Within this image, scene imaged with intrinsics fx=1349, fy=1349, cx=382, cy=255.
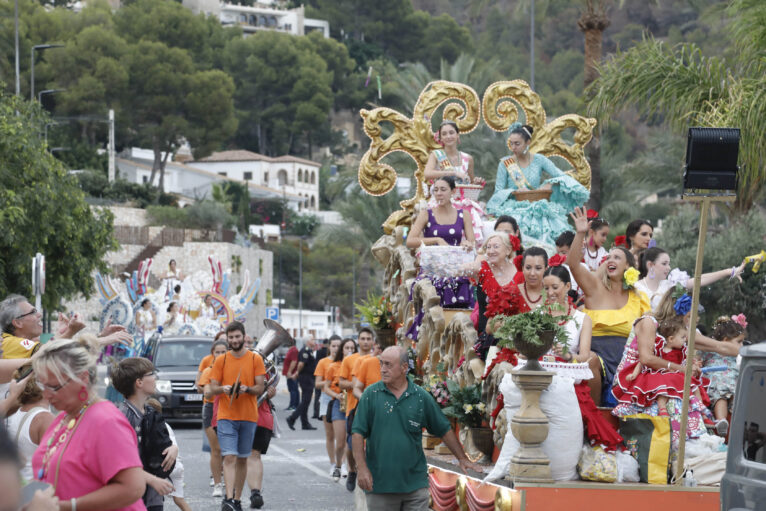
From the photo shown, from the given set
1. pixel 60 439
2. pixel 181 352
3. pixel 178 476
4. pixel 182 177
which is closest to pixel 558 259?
pixel 178 476

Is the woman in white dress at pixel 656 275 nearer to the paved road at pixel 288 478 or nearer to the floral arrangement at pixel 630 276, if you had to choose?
the floral arrangement at pixel 630 276

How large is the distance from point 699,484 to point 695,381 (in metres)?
0.98

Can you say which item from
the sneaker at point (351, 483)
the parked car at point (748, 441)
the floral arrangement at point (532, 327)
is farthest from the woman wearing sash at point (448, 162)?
the parked car at point (748, 441)

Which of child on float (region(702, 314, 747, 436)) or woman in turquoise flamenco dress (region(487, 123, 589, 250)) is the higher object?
woman in turquoise flamenco dress (region(487, 123, 589, 250))

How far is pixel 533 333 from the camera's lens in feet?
30.2

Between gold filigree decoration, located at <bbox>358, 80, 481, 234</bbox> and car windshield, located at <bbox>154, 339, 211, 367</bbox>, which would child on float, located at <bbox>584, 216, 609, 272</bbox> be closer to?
gold filigree decoration, located at <bbox>358, 80, 481, 234</bbox>

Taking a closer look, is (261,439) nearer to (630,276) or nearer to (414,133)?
(414,133)

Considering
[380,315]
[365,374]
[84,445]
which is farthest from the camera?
[380,315]

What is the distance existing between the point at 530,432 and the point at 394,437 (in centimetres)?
99

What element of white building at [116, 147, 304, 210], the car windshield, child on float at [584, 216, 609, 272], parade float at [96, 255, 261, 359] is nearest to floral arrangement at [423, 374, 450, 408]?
child on float at [584, 216, 609, 272]

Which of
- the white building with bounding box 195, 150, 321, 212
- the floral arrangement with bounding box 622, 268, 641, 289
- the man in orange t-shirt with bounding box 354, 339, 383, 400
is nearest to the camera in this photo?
the floral arrangement with bounding box 622, 268, 641, 289

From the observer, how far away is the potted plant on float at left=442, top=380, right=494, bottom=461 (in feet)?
36.0

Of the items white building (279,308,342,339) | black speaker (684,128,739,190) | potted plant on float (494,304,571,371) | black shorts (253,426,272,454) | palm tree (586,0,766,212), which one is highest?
palm tree (586,0,766,212)

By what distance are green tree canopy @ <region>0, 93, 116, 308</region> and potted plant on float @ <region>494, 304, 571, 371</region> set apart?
783 inches
